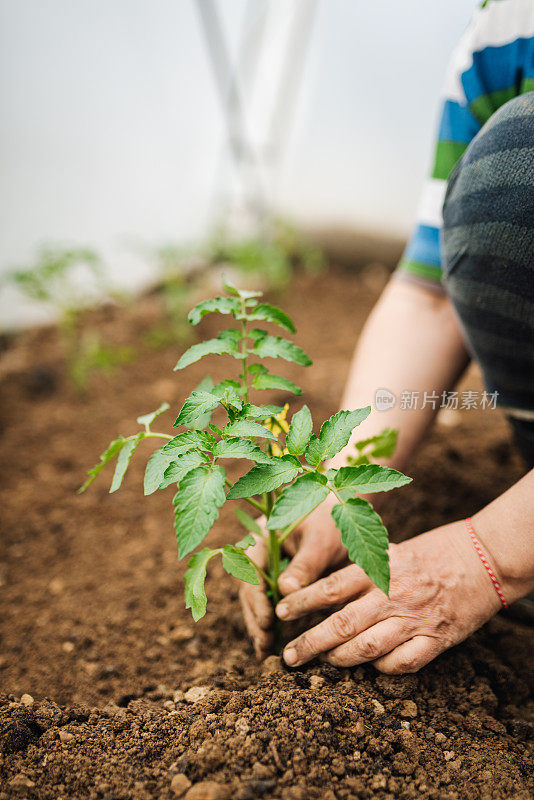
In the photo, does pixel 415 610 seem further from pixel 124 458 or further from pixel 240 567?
pixel 124 458

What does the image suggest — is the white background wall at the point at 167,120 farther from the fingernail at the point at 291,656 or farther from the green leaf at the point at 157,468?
the fingernail at the point at 291,656

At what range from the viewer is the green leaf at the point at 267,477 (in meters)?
0.76

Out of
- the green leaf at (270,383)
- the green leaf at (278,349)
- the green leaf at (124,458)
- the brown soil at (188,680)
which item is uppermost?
the green leaf at (278,349)

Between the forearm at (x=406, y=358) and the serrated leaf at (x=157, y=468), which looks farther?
the forearm at (x=406, y=358)

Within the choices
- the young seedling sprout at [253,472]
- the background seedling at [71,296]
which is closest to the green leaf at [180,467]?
the young seedling sprout at [253,472]

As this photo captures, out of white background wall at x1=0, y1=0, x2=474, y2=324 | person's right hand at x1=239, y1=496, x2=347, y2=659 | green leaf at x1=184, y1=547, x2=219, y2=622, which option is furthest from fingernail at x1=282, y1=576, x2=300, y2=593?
white background wall at x1=0, y1=0, x2=474, y2=324

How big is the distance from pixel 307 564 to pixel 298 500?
354 millimetres

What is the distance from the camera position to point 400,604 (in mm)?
881

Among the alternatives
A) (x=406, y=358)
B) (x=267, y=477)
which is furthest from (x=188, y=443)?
(x=406, y=358)

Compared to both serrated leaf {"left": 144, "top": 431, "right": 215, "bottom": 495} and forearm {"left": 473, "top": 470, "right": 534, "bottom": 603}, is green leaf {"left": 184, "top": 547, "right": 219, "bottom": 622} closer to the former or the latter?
serrated leaf {"left": 144, "top": 431, "right": 215, "bottom": 495}

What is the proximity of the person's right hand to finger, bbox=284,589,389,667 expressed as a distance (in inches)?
4.1

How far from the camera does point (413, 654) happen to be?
2.86ft

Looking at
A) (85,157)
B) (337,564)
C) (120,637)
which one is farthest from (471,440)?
(85,157)

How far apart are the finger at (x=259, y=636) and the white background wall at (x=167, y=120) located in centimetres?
192
